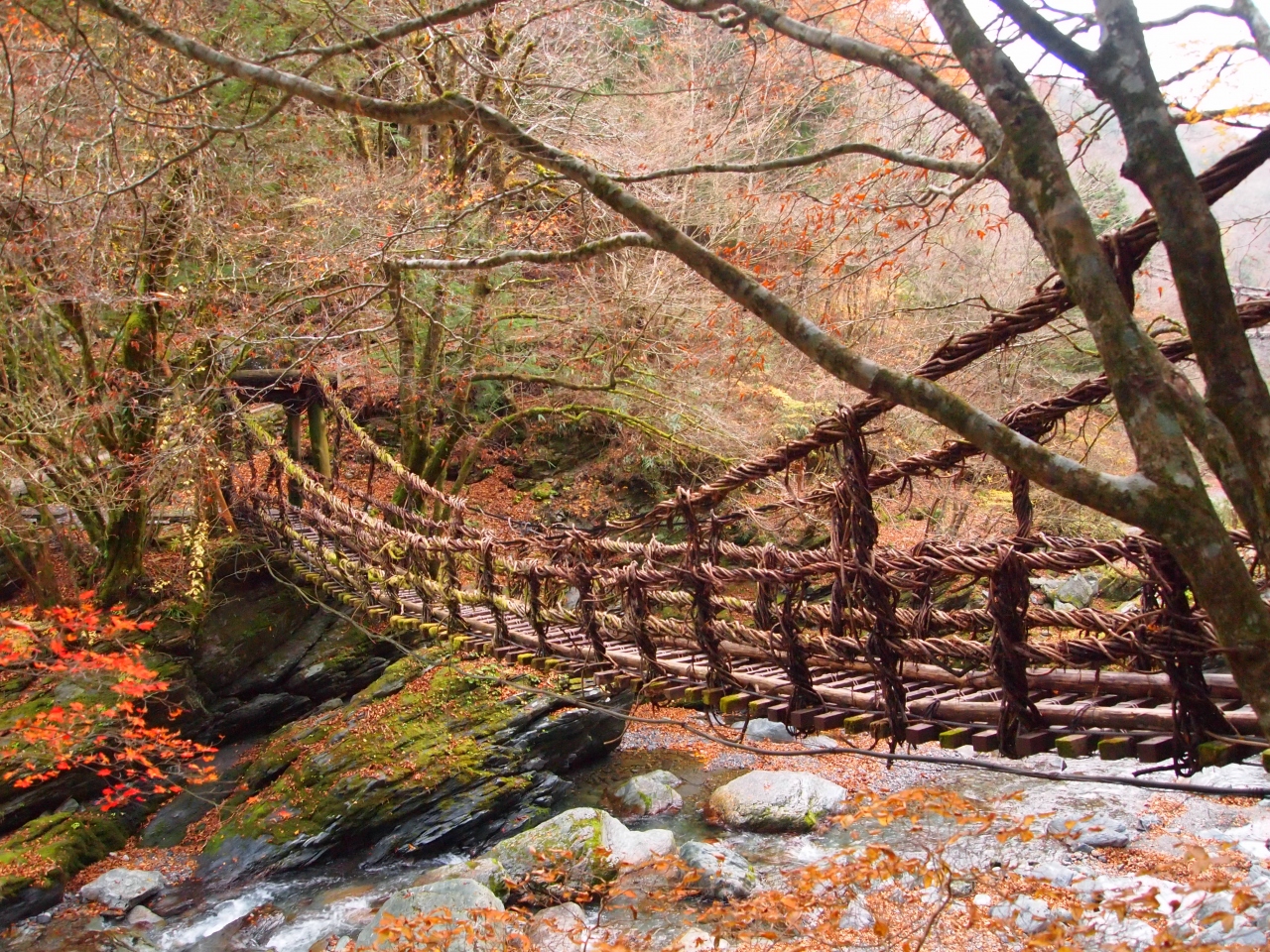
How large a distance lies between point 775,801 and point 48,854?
12.2 feet

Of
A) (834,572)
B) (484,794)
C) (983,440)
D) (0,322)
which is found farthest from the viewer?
(484,794)

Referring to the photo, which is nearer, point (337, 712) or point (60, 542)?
point (337, 712)

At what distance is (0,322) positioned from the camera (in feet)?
14.6

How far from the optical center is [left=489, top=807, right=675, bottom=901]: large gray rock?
3859 millimetres

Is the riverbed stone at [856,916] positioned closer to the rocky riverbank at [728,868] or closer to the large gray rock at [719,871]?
the rocky riverbank at [728,868]

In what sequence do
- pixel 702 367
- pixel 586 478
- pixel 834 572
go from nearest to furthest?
pixel 834 572 < pixel 702 367 < pixel 586 478

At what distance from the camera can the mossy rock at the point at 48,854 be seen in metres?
3.96

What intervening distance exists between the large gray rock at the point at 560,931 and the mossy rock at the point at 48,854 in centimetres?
241

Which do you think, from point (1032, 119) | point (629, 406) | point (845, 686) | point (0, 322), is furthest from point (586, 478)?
point (1032, 119)

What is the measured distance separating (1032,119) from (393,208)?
4.45 meters

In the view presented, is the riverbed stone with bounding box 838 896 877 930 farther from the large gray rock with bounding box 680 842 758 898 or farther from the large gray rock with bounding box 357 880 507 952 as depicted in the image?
the large gray rock with bounding box 357 880 507 952

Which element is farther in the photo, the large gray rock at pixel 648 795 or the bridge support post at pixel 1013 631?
the large gray rock at pixel 648 795

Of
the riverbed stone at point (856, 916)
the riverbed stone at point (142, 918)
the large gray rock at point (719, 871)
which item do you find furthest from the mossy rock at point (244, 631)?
the riverbed stone at point (856, 916)

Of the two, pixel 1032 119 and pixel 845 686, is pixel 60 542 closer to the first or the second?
pixel 845 686
